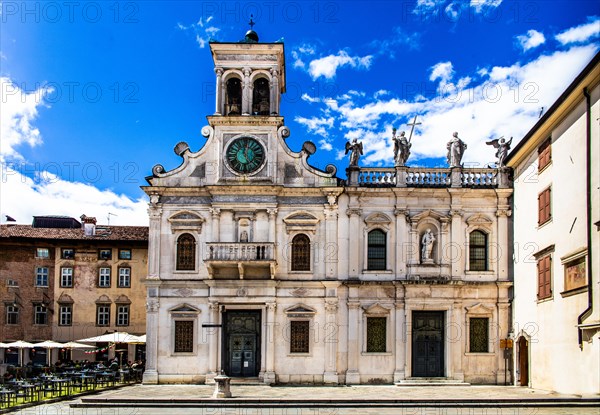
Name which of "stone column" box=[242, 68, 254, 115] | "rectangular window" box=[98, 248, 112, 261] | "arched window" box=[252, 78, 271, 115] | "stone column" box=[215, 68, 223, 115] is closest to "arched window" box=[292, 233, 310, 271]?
"stone column" box=[242, 68, 254, 115]

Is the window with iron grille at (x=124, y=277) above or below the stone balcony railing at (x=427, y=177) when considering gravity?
below

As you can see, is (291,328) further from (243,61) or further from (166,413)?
(243,61)

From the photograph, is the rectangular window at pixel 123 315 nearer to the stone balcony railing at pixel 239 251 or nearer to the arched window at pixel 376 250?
the stone balcony railing at pixel 239 251

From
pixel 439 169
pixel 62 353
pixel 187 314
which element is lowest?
pixel 62 353

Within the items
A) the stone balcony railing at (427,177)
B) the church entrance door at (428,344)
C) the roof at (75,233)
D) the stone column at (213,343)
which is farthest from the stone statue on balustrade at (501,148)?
the roof at (75,233)

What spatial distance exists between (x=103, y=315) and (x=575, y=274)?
32.5 meters

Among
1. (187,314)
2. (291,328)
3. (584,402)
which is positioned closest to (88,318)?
(187,314)

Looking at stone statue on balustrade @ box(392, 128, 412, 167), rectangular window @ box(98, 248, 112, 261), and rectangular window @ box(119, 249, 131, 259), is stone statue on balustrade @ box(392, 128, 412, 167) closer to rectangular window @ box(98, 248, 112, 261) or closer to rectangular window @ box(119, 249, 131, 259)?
rectangular window @ box(119, 249, 131, 259)

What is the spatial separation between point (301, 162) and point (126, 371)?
14.2 metres

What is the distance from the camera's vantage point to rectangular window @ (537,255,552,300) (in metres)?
32.2

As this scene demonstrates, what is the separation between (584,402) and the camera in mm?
26828

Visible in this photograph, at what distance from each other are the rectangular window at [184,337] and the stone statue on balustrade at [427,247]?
39.4ft

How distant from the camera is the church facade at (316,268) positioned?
38.0m

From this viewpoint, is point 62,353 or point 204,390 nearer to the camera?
point 204,390
